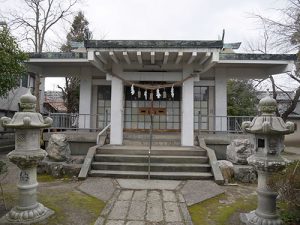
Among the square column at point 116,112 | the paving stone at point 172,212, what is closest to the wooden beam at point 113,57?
the square column at point 116,112

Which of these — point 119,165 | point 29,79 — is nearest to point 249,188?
point 119,165

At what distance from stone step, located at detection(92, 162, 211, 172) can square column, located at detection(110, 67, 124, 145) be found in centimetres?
185

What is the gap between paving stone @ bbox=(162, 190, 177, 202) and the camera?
612 centimetres

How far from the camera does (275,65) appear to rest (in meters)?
12.3

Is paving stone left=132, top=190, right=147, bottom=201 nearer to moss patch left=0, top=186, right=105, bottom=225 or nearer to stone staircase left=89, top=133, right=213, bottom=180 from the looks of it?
moss patch left=0, top=186, right=105, bottom=225

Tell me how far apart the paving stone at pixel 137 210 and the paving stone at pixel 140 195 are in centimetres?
20

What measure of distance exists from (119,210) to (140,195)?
3.41ft

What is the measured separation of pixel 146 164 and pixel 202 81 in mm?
6468

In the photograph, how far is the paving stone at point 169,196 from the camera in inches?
241

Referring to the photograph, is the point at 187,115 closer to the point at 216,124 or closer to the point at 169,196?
the point at 216,124

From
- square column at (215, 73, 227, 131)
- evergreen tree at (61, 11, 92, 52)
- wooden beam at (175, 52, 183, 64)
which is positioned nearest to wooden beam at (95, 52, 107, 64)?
wooden beam at (175, 52, 183, 64)

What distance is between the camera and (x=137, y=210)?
548 centimetres

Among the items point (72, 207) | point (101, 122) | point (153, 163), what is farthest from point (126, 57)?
point (72, 207)

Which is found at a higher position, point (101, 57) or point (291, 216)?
point (101, 57)
